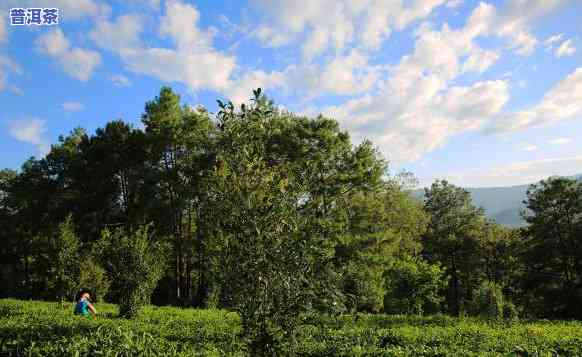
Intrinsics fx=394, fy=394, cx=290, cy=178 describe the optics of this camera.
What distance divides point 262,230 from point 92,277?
21371 mm

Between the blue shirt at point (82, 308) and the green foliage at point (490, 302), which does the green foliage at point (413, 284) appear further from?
the blue shirt at point (82, 308)

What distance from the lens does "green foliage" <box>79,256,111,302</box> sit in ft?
76.9

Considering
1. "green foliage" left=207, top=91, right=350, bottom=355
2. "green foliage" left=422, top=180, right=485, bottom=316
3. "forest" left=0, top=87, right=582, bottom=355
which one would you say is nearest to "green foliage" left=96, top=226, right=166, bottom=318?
"forest" left=0, top=87, right=582, bottom=355

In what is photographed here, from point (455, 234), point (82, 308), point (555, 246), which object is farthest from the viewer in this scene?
point (455, 234)

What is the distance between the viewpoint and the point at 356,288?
939 inches

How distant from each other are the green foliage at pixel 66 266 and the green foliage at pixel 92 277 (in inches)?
12.4

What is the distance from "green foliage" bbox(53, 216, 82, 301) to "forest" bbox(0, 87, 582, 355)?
0.08m

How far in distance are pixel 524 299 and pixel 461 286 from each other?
949cm

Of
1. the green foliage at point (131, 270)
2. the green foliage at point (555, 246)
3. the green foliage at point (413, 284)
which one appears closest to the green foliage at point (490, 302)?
the green foliage at point (413, 284)

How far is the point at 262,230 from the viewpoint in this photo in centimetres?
706

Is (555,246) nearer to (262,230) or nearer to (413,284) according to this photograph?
(413,284)

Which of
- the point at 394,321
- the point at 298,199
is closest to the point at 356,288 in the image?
the point at 394,321

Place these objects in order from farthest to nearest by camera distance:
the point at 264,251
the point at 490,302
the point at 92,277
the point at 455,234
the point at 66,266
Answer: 1. the point at 455,234
2. the point at 92,277
3. the point at 66,266
4. the point at 490,302
5. the point at 264,251

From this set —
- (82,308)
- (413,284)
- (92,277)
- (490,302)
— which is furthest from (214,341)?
(413,284)
